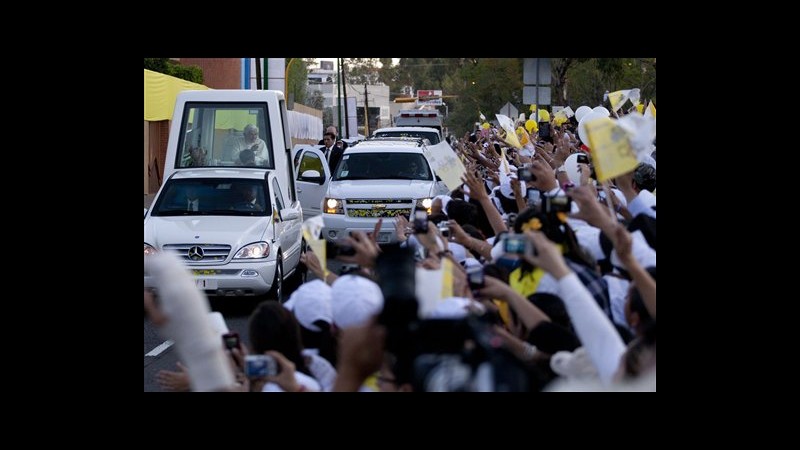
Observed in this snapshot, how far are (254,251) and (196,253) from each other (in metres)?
0.59

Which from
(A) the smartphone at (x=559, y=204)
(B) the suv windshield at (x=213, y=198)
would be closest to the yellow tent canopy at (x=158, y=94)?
(B) the suv windshield at (x=213, y=198)

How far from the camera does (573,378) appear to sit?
3.98 metres

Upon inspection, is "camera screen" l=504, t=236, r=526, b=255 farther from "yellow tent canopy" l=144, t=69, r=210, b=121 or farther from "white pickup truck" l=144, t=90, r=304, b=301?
"yellow tent canopy" l=144, t=69, r=210, b=121

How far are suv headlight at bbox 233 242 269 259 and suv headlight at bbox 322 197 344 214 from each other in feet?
15.7

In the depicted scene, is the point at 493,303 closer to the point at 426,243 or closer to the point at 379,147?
the point at 426,243

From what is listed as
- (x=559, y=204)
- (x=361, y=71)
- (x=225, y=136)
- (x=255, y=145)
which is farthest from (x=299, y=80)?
(x=559, y=204)

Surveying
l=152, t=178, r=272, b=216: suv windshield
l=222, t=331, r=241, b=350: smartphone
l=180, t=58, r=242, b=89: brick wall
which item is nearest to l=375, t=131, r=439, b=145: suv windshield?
l=152, t=178, r=272, b=216: suv windshield

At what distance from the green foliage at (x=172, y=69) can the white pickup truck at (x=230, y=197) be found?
492 inches

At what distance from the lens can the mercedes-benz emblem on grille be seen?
11258 millimetres

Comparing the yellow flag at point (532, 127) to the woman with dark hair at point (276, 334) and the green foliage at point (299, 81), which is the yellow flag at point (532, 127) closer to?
the woman with dark hair at point (276, 334)

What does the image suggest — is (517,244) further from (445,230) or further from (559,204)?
(445,230)

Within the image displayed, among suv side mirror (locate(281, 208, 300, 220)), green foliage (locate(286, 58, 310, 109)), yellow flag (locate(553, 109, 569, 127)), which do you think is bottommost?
suv side mirror (locate(281, 208, 300, 220))

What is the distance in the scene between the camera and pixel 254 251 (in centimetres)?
1141

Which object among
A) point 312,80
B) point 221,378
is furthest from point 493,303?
point 312,80
